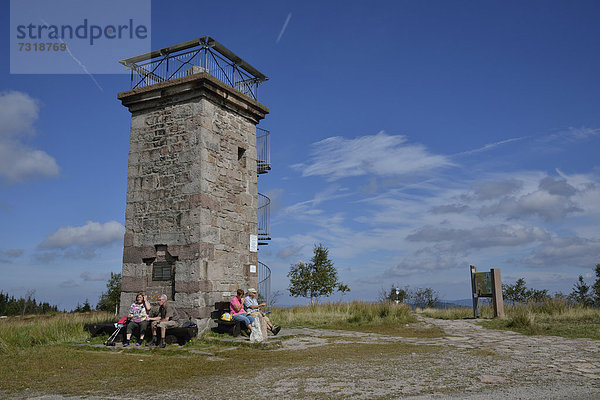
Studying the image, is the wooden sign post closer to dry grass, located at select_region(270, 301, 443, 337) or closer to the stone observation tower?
dry grass, located at select_region(270, 301, 443, 337)

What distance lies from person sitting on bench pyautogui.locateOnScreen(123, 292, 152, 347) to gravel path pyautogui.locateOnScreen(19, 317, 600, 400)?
2.36m

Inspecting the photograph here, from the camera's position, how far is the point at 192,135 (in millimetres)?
10781

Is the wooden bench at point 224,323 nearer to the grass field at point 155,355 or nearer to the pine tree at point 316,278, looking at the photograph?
the grass field at point 155,355

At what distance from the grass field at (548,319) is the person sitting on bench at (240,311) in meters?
6.46

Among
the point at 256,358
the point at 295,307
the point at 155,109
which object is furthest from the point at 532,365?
the point at 295,307

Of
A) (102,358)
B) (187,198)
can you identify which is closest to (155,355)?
(102,358)

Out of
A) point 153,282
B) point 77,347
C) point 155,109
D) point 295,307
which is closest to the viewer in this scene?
point 77,347

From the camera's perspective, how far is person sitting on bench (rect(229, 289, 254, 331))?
9.80m

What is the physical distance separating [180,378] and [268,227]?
8255 mm

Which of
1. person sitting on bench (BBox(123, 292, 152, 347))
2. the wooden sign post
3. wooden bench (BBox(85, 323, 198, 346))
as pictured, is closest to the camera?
wooden bench (BBox(85, 323, 198, 346))

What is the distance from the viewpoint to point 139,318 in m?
9.53

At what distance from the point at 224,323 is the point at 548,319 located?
9385 millimetres

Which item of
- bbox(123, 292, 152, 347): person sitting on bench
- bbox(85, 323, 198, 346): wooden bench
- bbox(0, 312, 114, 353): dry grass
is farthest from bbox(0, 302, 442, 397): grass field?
bbox(123, 292, 152, 347): person sitting on bench

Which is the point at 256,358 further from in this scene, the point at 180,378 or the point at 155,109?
the point at 155,109
